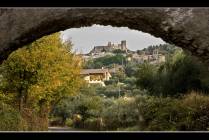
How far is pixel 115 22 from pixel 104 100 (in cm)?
2210

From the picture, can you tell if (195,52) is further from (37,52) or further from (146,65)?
(146,65)

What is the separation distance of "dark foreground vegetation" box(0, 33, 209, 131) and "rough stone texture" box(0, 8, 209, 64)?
8.71 metres

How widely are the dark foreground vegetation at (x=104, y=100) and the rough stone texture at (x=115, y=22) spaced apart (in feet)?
28.6

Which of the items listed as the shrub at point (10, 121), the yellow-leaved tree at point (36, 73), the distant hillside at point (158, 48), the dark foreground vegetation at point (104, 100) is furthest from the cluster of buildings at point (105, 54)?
the shrub at point (10, 121)

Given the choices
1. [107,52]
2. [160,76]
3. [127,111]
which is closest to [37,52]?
[127,111]

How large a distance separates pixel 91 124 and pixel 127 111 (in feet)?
17.6

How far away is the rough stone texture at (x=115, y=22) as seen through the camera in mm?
7418

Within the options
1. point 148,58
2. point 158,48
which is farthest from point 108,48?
point 148,58

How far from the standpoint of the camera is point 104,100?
2988 cm

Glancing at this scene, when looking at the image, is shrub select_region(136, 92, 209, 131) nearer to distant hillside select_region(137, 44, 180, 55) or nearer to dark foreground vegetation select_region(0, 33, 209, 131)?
dark foreground vegetation select_region(0, 33, 209, 131)

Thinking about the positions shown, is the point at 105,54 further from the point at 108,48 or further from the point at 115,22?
the point at 115,22

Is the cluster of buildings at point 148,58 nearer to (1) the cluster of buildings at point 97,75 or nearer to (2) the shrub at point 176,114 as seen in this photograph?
(1) the cluster of buildings at point 97,75

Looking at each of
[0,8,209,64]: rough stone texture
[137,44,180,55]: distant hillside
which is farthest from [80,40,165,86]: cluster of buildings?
[0,8,209,64]: rough stone texture

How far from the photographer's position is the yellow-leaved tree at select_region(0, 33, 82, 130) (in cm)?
2195
